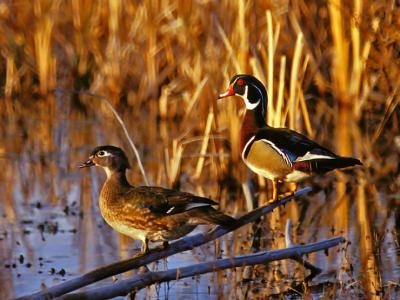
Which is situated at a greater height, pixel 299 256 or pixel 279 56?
pixel 279 56

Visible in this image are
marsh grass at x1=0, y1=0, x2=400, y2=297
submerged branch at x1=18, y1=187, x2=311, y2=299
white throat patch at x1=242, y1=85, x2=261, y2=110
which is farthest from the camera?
marsh grass at x1=0, y1=0, x2=400, y2=297

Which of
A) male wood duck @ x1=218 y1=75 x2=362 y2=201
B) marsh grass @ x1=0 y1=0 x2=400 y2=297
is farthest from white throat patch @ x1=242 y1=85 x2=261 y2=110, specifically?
marsh grass @ x1=0 y1=0 x2=400 y2=297

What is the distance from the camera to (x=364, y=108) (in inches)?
402

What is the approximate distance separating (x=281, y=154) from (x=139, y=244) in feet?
5.59

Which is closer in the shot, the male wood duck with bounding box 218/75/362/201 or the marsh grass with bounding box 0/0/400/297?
the male wood duck with bounding box 218/75/362/201

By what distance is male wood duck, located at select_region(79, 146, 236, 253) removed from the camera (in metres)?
4.71

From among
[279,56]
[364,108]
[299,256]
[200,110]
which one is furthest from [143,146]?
[299,256]

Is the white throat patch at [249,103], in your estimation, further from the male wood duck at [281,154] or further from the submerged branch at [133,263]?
the submerged branch at [133,263]

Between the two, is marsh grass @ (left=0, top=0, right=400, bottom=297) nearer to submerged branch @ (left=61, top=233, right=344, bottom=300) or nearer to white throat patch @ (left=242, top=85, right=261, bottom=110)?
submerged branch @ (left=61, top=233, right=344, bottom=300)

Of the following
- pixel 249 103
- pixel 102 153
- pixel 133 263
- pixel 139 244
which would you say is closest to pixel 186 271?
pixel 133 263

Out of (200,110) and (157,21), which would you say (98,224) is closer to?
(200,110)

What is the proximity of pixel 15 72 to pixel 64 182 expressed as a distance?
13.3 ft

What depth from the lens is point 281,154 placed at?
5.31 m

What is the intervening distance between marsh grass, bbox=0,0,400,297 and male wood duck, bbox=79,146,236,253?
4.23 ft
